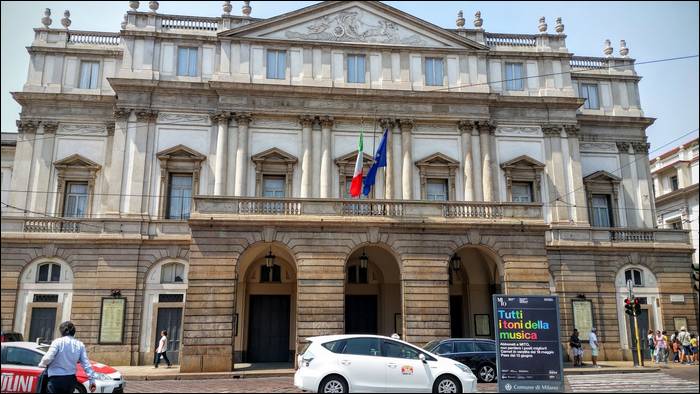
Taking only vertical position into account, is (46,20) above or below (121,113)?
above

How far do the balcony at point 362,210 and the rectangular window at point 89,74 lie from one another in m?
12.7

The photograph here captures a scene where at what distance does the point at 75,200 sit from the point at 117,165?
125 inches

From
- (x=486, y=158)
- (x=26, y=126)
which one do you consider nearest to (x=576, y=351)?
(x=486, y=158)

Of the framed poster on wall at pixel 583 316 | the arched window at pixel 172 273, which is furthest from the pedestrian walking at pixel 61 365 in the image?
the framed poster on wall at pixel 583 316

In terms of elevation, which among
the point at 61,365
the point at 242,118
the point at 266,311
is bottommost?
the point at 61,365

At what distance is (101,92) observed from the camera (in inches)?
1192

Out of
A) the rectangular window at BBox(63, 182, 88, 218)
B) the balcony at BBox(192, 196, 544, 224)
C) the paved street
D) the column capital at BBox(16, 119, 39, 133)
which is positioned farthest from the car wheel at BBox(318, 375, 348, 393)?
the column capital at BBox(16, 119, 39, 133)

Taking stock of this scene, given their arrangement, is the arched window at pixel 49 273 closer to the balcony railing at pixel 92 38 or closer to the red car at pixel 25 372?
the balcony railing at pixel 92 38

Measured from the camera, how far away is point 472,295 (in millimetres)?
28797

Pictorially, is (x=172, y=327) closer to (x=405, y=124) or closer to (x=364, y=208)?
(x=364, y=208)

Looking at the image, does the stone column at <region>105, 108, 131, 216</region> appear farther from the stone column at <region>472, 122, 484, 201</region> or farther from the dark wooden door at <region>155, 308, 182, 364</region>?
the stone column at <region>472, 122, 484, 201</region>

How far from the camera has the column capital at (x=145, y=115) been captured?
29.0 meters

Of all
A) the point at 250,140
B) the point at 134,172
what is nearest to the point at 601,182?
the point at 250,140

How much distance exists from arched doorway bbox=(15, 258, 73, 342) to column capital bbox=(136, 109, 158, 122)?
8.13 meters
